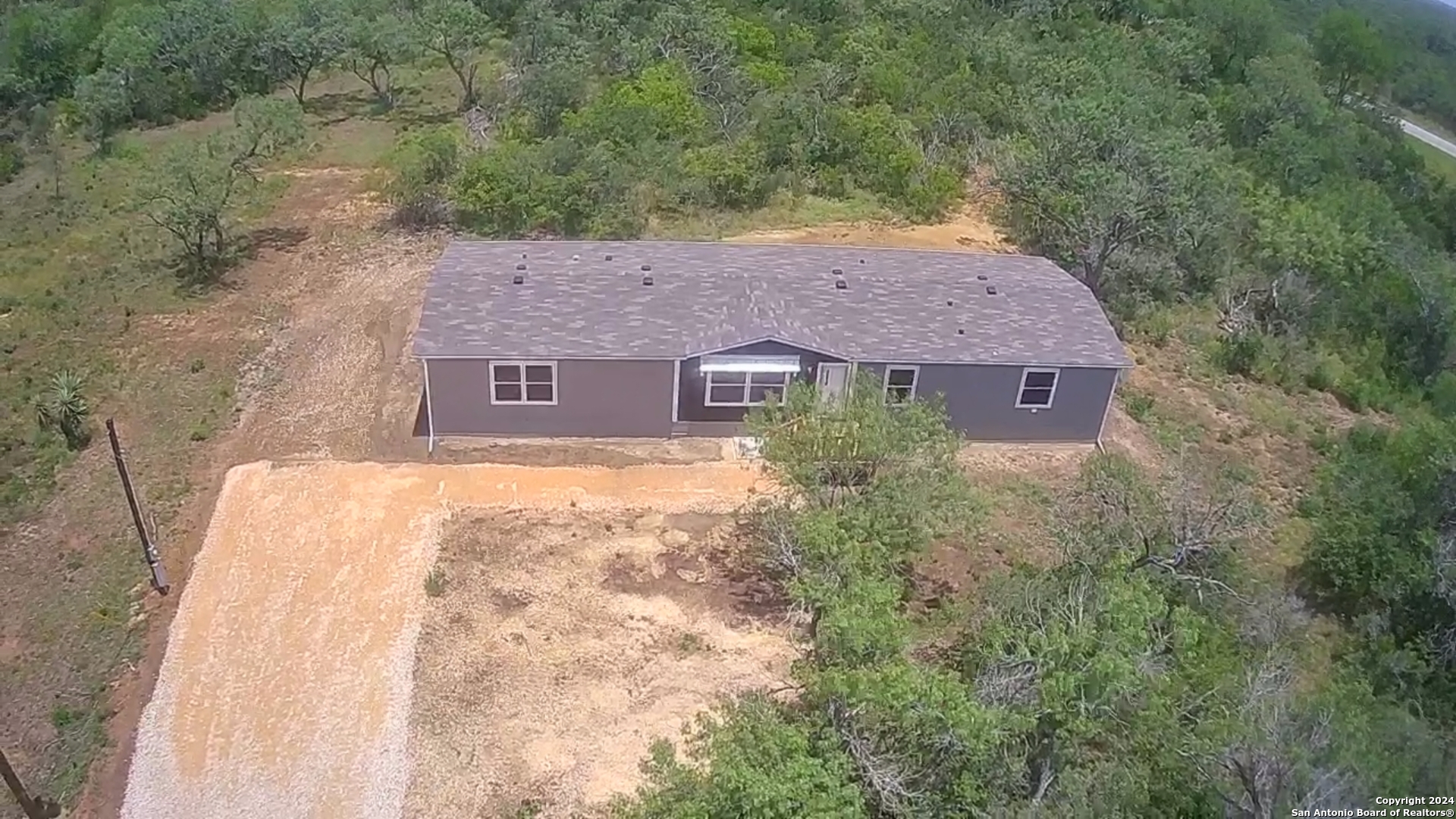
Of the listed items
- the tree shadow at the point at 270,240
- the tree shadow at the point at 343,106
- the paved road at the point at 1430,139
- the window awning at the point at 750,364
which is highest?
the window awning at the point at 750,364

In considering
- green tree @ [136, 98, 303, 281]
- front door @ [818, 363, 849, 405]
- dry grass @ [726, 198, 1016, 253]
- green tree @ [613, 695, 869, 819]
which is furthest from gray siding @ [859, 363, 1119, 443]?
green tree @ [136, 98, 303, 281]

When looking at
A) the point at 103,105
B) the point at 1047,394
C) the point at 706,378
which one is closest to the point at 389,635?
the point at 706,378

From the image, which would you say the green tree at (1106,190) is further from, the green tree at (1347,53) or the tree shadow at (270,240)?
the green tree at (1347,53)

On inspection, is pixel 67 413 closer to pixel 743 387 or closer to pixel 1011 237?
pixel 743 387

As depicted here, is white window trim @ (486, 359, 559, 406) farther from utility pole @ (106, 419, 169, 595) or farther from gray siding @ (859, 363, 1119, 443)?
→ utility pole @ (106, 419, 169, 595)

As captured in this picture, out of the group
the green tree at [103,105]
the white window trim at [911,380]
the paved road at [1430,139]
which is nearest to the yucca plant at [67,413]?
the white window trim at [911,380]

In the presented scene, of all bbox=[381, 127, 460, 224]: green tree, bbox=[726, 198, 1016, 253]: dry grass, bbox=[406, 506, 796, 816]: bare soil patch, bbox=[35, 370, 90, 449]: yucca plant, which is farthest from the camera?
bbox=[381, 127, 460, 224]: green tree

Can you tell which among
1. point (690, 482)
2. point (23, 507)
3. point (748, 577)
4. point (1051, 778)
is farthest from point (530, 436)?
point (1051, 778)
